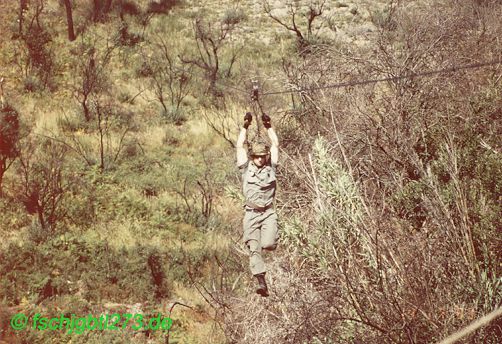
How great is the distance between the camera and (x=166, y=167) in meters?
12.5

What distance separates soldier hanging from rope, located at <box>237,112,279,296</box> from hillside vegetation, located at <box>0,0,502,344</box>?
0.59 meters

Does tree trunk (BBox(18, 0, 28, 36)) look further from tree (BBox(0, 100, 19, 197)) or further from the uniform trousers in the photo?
the uniform trousers

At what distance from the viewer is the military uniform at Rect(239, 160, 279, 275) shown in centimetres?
540

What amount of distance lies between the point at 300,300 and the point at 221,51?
15624mm

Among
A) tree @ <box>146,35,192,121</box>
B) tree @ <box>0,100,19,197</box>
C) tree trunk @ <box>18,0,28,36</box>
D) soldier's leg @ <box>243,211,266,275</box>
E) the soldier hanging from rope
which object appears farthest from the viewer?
tree trunk @ <box>18,0,28,36</box>

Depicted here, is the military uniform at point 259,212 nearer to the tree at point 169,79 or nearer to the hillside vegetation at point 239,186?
the hillside vegetation at point 239,186

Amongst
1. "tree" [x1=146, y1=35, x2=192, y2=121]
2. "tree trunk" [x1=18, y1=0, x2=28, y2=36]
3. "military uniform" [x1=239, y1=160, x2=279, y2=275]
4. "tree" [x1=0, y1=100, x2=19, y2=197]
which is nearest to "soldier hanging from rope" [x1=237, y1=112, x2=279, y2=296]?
"military uniform" [x1=239, y1=160, x2=279, y2=275]

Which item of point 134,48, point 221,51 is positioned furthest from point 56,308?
point 221,51

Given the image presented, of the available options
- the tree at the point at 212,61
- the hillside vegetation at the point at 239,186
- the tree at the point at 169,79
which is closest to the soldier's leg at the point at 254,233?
the hillside vegetation at the point at 239,186

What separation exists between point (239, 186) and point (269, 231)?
15.4 feet

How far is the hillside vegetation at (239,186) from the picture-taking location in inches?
209

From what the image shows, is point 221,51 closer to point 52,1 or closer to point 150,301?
point 52,1

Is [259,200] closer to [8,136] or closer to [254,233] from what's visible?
[254,233]

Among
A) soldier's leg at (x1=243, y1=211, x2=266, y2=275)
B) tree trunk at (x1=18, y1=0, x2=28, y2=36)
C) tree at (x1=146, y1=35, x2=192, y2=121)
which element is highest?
tree trunk at (x1=18, y1=0, x2=28, y2=36)
